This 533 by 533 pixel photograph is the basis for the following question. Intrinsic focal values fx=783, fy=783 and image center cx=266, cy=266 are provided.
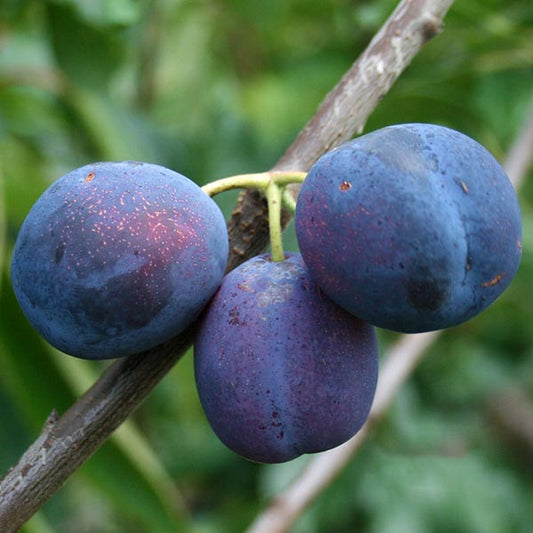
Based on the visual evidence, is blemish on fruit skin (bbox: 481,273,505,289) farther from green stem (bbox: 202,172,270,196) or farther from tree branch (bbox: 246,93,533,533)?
tree branch (bbox: 246,93,533,533)

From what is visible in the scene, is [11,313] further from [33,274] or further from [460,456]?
[460,456]

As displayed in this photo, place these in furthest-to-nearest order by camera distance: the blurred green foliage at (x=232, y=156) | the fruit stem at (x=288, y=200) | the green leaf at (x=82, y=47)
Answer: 1. the green leaf at (x=82, y=47)
2. the blurred green foliage at (x=232, y=156)
3. the fruit stem at (x=288, y=200)

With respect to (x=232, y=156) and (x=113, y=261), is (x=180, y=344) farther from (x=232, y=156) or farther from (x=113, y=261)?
(x=232, y=156)

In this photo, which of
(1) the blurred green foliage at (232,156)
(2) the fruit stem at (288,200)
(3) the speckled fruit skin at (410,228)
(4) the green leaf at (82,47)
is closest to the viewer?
(3) the speckled fruit skin at (410,228)

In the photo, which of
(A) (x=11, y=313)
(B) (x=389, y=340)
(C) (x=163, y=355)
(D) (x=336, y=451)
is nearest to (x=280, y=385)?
(C) (x=163, y=355)

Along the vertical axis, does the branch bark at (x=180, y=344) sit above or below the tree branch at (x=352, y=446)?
above

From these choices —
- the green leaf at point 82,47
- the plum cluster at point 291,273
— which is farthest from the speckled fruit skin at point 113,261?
the green leaf at point 82,47

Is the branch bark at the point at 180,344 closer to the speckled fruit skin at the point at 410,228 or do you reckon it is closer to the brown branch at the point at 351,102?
the brown branch at the point at 351,102

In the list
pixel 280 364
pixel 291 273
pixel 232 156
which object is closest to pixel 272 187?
pixel 291 273
